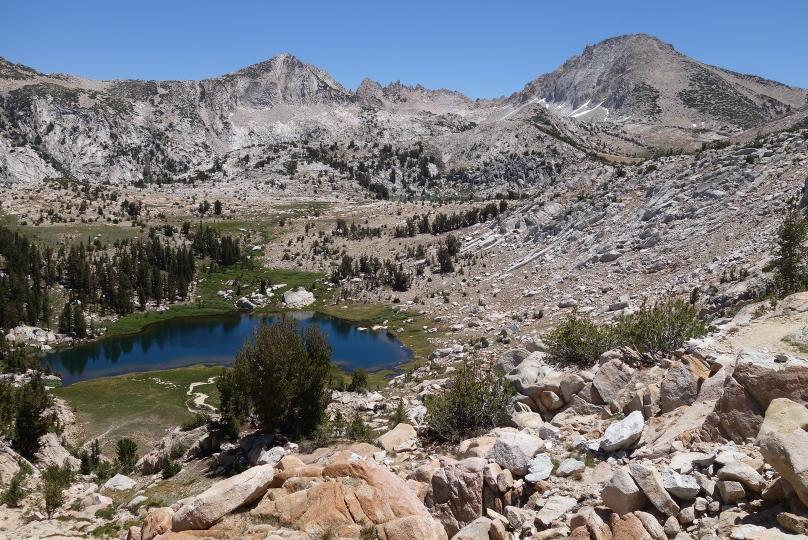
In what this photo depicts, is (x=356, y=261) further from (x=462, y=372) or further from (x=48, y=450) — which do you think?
(x=462, y=372)

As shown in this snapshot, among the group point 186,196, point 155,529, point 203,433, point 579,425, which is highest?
point 186,196

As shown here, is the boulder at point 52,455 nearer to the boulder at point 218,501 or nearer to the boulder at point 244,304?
the boulder at point 218,501

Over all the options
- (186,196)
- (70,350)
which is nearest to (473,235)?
(70,350)

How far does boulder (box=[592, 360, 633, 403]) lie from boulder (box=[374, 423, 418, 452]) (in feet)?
24.0

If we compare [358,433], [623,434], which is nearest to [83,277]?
[358,433]

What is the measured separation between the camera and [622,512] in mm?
9477

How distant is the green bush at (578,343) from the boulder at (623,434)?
347 inches

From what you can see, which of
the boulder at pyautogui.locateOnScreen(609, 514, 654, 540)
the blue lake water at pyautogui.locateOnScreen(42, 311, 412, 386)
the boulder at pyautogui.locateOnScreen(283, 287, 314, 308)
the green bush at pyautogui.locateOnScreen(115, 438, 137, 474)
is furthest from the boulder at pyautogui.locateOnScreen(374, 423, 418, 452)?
the boulder at pyautogui.locateOnScreen(283, 287, 314, 308)

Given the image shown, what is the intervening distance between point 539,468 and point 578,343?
12.0 metres

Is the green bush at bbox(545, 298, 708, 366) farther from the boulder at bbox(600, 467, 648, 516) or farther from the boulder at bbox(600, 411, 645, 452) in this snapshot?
the boulder at bbox(600, 467, 648, 516)

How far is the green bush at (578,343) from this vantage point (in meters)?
21.7

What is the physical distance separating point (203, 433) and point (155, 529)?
642 inches

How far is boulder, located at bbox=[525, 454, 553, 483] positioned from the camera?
11805 mm

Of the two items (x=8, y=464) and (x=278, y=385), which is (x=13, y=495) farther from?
(x=278, y=385)
